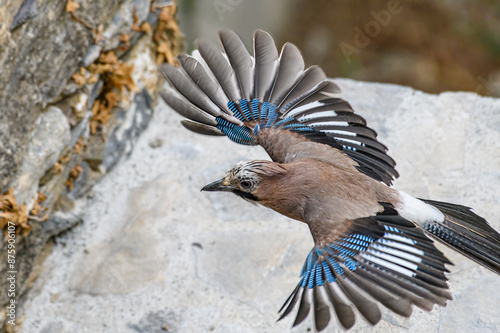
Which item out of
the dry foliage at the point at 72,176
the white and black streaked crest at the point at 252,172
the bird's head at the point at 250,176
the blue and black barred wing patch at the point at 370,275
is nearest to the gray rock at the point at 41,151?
the dry foliage at the point at 72,176

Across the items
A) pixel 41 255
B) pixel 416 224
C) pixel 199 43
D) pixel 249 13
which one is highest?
pixel 249 13

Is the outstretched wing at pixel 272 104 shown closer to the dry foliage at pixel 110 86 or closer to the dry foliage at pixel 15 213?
the dry foliage at pixel 110 86

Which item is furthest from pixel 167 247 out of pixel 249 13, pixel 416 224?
pixel 249 13

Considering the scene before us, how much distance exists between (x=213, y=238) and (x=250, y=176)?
627 mm

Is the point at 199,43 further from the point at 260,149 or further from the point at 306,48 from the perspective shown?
the point at 306,48

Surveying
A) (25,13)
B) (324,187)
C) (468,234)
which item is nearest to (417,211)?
(468,234)

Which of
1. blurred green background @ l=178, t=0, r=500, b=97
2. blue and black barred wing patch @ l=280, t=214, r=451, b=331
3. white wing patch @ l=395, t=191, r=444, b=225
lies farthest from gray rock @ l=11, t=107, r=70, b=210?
blurred green background @ l=178, t=0, r=500, b=97

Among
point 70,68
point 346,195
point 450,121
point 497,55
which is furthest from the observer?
point 497,55

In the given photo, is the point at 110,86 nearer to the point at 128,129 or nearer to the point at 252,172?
the point at 128,129

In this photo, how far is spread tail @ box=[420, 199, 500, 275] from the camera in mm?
3002

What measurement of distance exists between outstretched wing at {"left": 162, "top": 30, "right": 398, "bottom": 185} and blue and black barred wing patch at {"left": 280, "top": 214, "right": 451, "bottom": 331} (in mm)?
741

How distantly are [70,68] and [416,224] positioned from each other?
1.85 m

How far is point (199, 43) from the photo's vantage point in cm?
326

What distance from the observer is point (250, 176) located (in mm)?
3150
